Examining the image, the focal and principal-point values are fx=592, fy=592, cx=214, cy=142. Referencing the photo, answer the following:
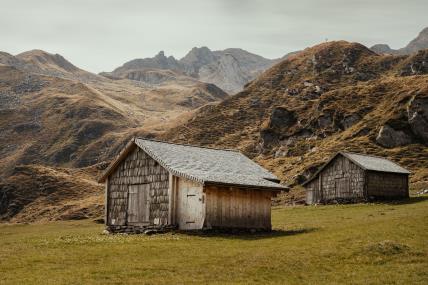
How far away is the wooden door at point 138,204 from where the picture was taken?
141 feet

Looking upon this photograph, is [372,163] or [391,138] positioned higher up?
[391,138]

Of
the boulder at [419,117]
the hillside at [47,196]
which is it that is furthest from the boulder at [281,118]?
the hillside at [47,196]

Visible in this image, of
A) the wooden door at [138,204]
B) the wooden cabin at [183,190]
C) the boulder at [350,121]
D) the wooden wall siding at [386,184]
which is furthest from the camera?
the boulder at [350,121]

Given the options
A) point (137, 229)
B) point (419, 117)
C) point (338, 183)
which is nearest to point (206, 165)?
point (137, 229)

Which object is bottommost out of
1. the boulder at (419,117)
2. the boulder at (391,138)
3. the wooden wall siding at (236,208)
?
the wooden wall siding at (236,208)

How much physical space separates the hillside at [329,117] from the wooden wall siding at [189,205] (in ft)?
148

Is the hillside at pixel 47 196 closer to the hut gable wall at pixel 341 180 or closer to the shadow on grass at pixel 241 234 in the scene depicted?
the hut gable wall at pixel 341 180

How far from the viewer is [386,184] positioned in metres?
66.1

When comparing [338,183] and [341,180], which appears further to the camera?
[338,183]

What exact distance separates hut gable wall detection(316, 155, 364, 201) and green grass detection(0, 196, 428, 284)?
29.2 metres

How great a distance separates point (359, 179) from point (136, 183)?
3061cm

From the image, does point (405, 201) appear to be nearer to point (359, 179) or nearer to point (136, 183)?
point (359, 179)

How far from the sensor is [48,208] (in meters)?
111

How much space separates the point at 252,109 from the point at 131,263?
545 feet
